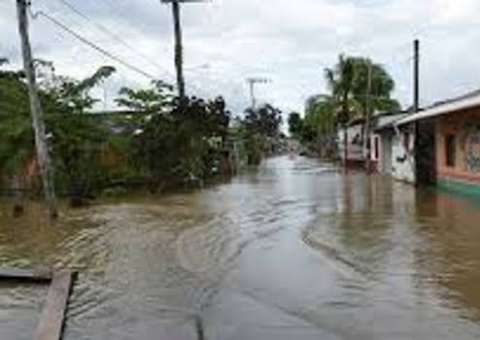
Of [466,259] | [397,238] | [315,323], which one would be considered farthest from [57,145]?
[315,323]

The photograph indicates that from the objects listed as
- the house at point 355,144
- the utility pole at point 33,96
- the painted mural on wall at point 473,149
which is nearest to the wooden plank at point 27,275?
the utility pole at point 33,96

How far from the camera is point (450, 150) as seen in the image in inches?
1284

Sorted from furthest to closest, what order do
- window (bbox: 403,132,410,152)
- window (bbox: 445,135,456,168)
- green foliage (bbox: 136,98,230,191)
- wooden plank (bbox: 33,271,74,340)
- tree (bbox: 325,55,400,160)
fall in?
tree (bbox: 325,55,400,160), window (bbox: 403,132,410,152), green foliage (bbox: 136,98,230,191), window (bbox: 445,135,456,168), wooden plank (bbox: 33,271,74,340)

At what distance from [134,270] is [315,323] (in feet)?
15.5

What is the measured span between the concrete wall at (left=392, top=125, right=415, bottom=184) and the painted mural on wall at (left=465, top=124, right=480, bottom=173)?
6.73 m

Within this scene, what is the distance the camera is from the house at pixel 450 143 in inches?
1118

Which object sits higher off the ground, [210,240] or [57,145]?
[57,145]

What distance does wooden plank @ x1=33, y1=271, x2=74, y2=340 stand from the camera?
956cm

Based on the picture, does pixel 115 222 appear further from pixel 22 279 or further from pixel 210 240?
pixel 22 279

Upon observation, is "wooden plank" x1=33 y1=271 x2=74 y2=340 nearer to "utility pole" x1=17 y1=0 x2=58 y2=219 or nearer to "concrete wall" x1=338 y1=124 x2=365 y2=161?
"utility pole" x1=17 y1=0 x2=58 y2=219

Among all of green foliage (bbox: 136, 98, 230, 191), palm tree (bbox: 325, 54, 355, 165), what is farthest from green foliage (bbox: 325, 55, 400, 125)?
green foliage (bbox: 136, 98, 230, 191)

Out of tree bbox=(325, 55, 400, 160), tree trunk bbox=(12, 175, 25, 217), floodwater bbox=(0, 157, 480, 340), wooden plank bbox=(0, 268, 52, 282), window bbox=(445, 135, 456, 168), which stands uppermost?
tree bbox=(325, 55, 400, 160)

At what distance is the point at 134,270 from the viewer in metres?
A: 14.1

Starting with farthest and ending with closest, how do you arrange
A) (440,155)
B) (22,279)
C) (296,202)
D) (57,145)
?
(440,155) → (57,145) → (296,202) → (22,279)
